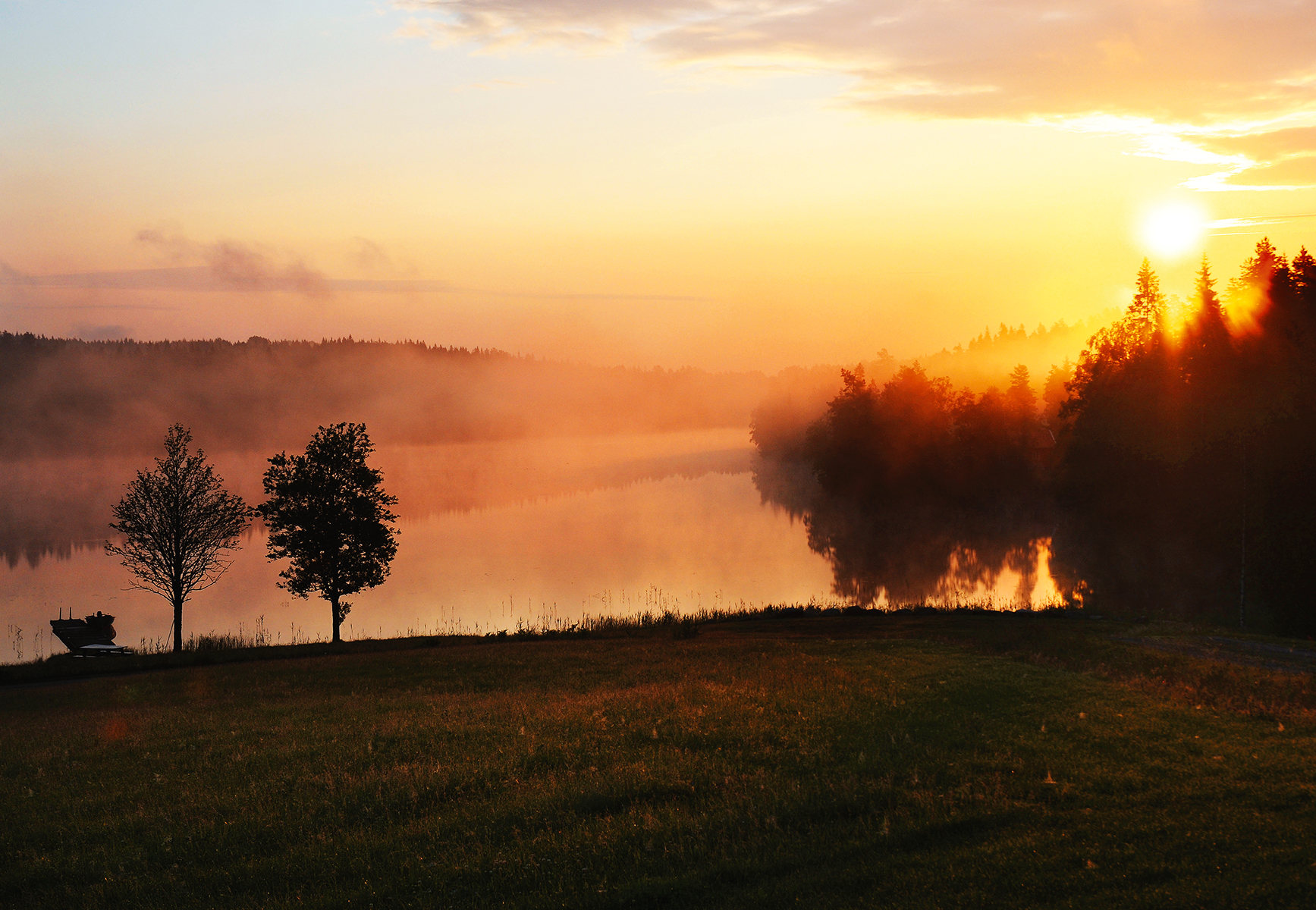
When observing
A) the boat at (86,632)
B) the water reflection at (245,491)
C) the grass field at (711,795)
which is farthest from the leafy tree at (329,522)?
the water reflection at (245,491)

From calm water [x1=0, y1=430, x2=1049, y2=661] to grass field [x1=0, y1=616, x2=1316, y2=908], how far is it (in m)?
29.9

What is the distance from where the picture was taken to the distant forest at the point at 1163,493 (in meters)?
51.1

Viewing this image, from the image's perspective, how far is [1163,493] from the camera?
235ft

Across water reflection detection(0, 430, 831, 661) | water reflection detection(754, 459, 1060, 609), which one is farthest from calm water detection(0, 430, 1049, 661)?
water reflection detection(754, 459, 1060, 609)

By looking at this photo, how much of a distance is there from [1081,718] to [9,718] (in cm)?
3074

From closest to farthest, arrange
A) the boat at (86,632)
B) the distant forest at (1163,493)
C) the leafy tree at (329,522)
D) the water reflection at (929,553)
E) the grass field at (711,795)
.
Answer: the grass field at (711,795)
the boat at (86,632)
the leafy tree at (329,522)
the distant forest at (1163,493)
the water reflection at (929,553)

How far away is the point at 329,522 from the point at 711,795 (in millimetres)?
40376

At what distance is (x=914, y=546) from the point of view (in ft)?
259

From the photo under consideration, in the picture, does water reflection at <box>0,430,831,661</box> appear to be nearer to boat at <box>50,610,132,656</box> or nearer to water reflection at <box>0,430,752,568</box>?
water reflection at <box>0,430,752,568</box>

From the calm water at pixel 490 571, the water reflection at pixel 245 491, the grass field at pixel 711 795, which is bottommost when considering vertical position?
the grass field at pixel 711 795

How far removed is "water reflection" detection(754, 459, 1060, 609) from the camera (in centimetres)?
5662

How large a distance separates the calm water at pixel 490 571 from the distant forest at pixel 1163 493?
6169mm

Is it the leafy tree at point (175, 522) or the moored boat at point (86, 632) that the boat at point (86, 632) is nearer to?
the moored boat at point (86, 632)

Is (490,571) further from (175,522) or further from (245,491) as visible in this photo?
(245,491)
